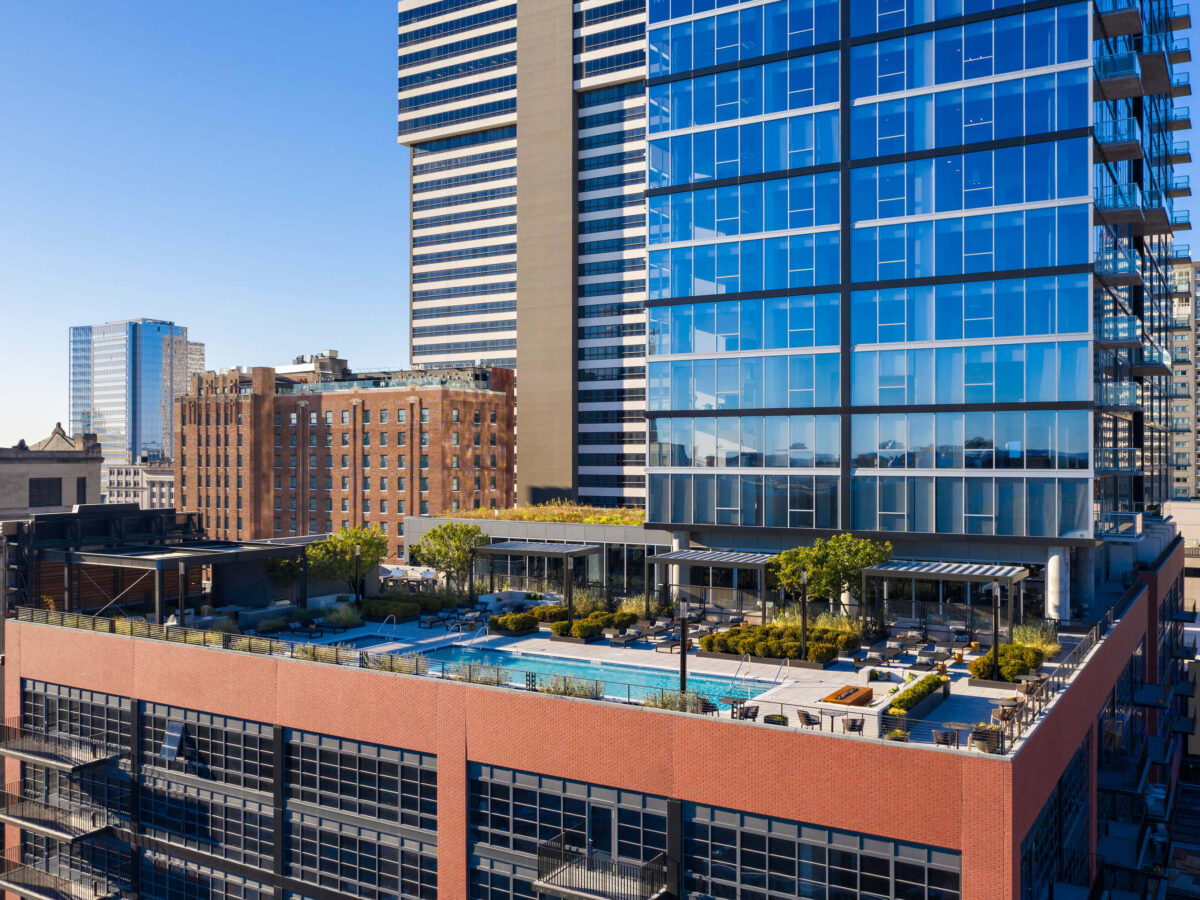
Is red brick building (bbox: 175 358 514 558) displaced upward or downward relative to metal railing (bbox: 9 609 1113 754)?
upward

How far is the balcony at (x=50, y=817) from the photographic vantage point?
34188 mm

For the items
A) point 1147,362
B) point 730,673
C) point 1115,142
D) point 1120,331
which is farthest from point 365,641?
point 1147,362

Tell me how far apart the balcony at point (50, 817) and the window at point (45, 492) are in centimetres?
4782

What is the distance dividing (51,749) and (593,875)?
2272cm

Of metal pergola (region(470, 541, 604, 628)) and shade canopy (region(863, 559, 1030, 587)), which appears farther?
metal pergola (region(470, 541, 604, 628))

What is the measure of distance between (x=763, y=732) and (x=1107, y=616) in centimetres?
1760

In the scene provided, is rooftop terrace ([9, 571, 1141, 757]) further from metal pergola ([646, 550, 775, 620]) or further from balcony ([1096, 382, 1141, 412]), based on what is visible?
balcony ([1096, 382, 1141, 412])

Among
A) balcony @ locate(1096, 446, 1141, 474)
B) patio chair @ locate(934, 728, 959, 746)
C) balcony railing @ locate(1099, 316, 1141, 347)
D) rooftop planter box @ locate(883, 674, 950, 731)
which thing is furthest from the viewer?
balcony railing @ locate(1099, 316, 1141, 347)

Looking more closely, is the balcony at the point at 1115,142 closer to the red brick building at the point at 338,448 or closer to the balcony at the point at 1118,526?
the balcony at the point at 1118,526

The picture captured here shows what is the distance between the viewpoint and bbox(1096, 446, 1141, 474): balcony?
1692 inches

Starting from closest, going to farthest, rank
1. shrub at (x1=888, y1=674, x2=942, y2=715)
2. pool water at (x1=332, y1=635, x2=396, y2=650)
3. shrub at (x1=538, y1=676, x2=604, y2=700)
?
shrub at (x1=888, y1=674, x2=942, y2=715)
shrub at (x1=538, y1=676, x2=604, y2=700)
pool water at (x1=332, y1=635, x2=396, y2=650)

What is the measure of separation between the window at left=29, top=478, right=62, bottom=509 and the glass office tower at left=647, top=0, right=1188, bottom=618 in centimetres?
5616

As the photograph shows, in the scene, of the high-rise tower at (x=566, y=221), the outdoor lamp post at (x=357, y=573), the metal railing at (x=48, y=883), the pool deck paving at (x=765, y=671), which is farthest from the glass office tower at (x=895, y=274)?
the high-rise tower at (x=566, y=221)

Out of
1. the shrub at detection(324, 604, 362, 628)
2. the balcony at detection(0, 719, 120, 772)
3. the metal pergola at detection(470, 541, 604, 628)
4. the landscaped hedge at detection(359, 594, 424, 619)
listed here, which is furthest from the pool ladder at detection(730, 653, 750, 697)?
the balcony at detection(0, 719, 120, 772)
